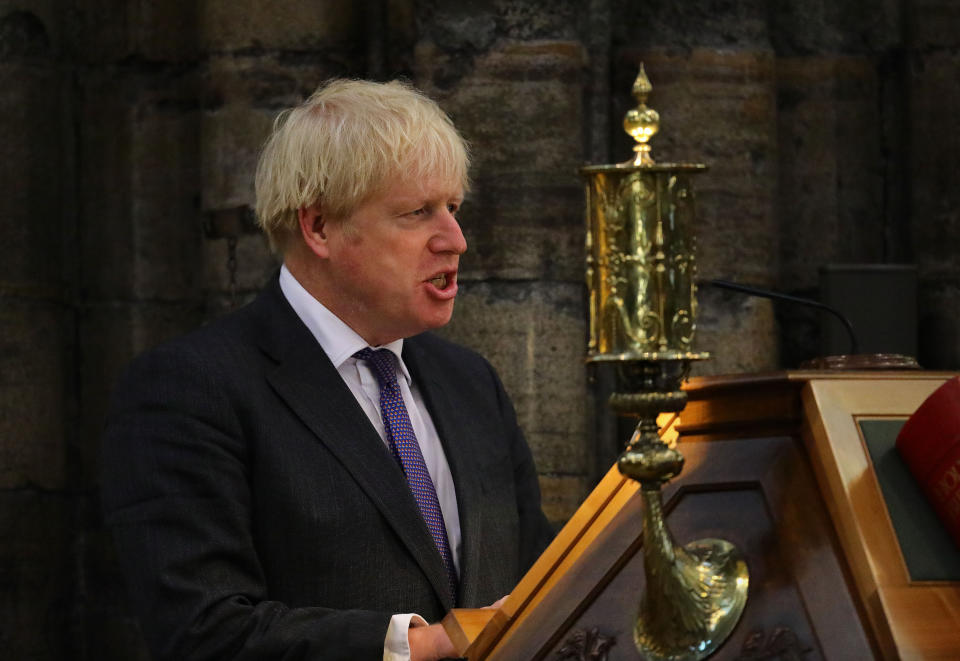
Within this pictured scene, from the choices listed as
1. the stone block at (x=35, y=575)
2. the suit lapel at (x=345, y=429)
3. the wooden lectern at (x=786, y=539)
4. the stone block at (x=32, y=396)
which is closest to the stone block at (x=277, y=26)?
the stone block at (x=32, y=396)

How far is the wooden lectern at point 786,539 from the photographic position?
1596 millimetres

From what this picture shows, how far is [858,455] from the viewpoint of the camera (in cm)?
171

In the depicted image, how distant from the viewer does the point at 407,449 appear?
259cm

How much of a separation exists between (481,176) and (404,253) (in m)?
1.47

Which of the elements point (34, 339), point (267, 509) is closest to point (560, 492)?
point (34, 339)

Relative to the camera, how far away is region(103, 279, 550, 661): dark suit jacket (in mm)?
2293

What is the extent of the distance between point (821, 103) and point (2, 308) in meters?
1.99

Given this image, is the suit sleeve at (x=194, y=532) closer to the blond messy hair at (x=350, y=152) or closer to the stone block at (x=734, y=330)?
the blond messy hair at (x=350, y=152)

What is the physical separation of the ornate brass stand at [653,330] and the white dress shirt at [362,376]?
3.21 ft

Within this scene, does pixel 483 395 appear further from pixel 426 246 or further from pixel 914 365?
pixel 914 365

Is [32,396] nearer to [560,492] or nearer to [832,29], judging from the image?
[560,492]

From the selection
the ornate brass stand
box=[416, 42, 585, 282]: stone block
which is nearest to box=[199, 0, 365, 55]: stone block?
box=[416, 42, 585, 282]: stone block

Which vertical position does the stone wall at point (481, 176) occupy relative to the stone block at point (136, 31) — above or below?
below

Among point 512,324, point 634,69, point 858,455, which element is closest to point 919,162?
point 634,69
